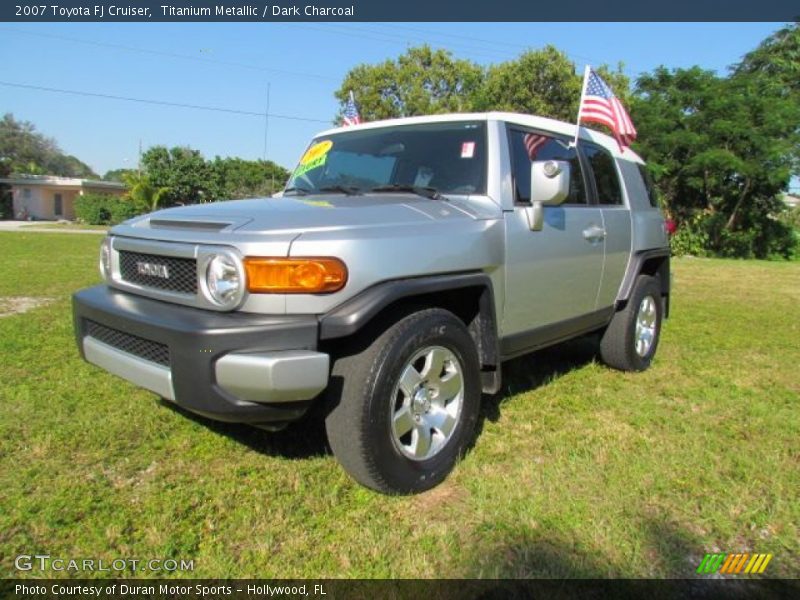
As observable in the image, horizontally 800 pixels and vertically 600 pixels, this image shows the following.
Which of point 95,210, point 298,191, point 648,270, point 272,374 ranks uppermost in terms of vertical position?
point 298,191

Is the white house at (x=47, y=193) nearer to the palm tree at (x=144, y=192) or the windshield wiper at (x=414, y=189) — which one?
the palm tree at (x=144, y=192)

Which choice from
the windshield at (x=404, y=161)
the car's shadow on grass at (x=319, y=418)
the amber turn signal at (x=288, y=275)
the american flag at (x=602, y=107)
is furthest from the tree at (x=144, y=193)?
the amber turn signal at (x=288, y=275)

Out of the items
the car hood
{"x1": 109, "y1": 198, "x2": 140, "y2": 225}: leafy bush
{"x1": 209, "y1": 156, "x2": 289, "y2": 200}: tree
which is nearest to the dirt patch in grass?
the car hood

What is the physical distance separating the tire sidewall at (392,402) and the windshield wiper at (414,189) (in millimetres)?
758

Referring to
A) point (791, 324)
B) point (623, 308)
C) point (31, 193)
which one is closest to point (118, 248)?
point (623, 308)

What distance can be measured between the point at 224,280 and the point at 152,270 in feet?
1.86

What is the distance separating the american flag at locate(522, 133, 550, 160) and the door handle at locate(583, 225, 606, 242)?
0.63 meters

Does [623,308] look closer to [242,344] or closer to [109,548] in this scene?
[242,344]

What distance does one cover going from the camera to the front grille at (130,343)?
260 centimetres

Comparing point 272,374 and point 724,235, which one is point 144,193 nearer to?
point 724,235

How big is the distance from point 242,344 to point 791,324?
7614 millimetres

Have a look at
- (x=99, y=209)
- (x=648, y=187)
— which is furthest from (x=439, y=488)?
(x=99, y=209)

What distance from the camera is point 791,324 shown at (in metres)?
7.59

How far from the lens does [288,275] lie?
244cm
